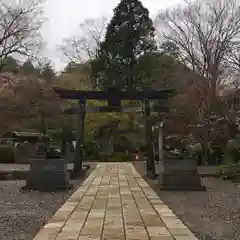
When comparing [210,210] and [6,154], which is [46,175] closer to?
[210,210]

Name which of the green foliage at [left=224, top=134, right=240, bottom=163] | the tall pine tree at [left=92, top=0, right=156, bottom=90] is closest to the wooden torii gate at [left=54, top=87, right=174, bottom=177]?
the green foliage at [left=224, top=134, right=240, bottom=163]

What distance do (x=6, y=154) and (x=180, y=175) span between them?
2063 cm

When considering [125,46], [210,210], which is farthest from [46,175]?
[125,46]

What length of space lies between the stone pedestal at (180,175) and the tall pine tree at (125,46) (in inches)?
1091

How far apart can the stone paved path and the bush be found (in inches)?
836

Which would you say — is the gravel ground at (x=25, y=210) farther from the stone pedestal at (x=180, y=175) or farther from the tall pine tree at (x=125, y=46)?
the tall pine tree at (x=125, y=46)

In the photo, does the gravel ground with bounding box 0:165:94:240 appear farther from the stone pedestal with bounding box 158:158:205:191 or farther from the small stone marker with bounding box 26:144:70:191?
the stone pedestal with bounding box 158:158:205:191

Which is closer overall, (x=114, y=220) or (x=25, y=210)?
(x=114, y=220)

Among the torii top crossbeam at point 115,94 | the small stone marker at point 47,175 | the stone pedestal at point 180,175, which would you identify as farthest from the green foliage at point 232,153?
the small stone marker at point 47,175

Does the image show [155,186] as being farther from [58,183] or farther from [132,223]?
[132,223]

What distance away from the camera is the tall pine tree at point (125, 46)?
132ft

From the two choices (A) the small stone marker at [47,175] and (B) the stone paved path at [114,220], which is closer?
(B) the stone paved path at [114,220]

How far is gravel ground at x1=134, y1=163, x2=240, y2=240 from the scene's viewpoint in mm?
6158

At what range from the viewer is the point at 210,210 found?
8367 mm
